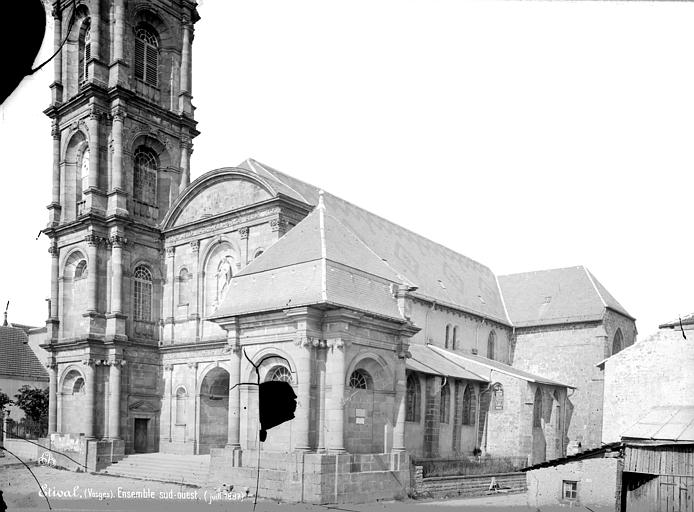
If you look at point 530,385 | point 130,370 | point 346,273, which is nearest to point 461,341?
point 530,385

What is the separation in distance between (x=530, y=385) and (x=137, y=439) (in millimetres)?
19168

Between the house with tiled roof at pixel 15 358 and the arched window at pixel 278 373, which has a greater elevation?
the house with tiled roof at pixel 15 358

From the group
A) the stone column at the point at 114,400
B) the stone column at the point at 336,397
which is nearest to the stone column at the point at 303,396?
the stone column at the point at 336,397

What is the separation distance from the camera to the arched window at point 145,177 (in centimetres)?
3372

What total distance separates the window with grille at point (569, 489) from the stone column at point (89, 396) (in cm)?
2079

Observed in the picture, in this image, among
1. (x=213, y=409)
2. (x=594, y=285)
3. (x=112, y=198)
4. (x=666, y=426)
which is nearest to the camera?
(x=666, y=426)

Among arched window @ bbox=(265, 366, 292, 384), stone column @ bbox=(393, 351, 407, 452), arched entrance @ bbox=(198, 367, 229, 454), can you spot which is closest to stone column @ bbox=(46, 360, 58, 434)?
arched entrance @ bbox=(198, 367, 229, 454)

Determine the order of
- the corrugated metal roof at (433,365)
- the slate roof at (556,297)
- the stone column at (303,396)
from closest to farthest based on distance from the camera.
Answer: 1. the stone column at (303,396)
2. the corrugated metal roof at (433,365)
3. the slate roof at (556,297)

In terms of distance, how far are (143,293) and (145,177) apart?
19.5ft

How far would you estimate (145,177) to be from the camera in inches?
→ 1344

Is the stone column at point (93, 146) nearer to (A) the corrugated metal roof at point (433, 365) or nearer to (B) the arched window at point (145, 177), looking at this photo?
(B) the arched window at point (145, 177)

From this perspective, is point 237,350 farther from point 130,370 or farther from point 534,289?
point 534,289

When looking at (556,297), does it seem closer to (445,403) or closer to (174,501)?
(445,403)

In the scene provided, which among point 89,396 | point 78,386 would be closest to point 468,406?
point 89,396
